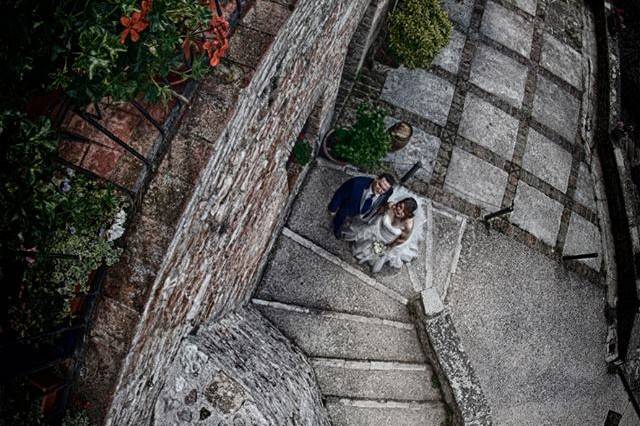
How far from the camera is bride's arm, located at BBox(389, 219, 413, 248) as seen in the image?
23.2 feet

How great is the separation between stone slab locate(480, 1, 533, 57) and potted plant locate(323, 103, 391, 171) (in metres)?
2.98

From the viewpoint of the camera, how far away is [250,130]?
4.20 metres

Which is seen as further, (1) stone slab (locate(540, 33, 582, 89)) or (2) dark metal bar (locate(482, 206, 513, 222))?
(1) stone slab (locate(540, 33, 582, 89))

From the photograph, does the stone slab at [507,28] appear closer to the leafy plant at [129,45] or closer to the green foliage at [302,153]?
the green foliage at [302,153]

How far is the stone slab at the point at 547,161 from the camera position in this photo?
29.1 feet

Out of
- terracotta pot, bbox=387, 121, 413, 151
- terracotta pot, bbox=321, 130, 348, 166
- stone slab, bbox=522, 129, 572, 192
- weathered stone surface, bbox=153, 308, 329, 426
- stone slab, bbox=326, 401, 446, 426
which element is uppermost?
stone slab, bbox=522, 129, 572, 192

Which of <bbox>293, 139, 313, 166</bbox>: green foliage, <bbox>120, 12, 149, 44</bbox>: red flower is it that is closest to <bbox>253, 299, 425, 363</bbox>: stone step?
<bbox>293, 139, 313, 166</bbox>: green foliage

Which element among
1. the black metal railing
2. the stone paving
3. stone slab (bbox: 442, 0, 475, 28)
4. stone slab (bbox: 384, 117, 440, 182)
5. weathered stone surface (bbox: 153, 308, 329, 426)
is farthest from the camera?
stone slab (bbox: 442, 0, 475, 28)

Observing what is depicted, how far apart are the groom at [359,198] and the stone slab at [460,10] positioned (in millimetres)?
3628

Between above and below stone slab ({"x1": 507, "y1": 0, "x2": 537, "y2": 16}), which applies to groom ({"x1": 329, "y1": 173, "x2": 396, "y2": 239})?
below

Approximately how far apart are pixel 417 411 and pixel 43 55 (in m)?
5.88

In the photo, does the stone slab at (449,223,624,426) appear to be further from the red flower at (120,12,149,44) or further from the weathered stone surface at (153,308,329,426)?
the red flower at (120,12,149,44)

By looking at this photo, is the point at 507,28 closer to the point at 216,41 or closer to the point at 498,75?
the point at 498,75

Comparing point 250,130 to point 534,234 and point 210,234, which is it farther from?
point 534,234
